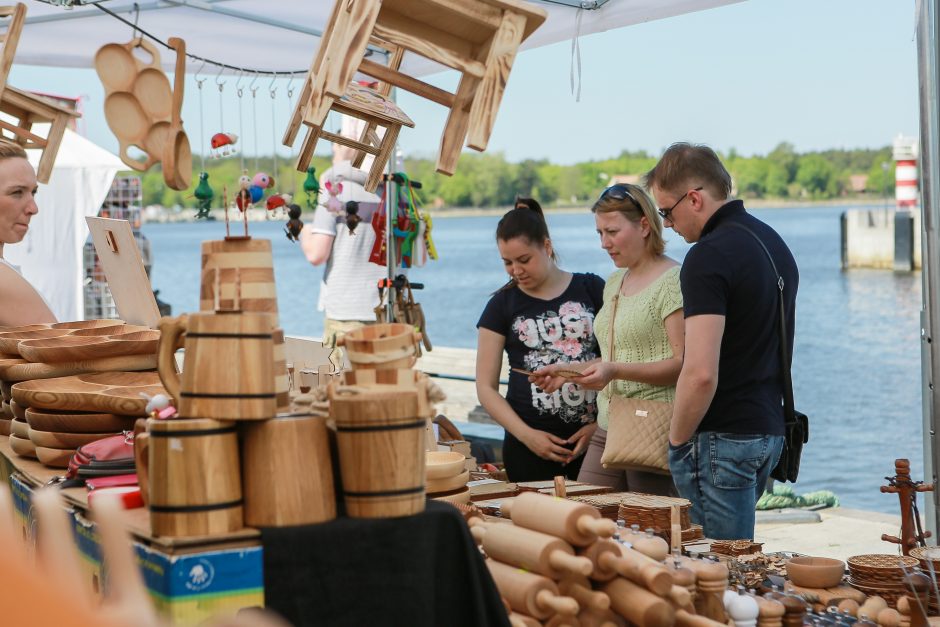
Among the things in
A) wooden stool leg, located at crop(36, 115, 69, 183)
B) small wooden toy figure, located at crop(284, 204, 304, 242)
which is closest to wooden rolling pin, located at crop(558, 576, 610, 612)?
wooden stool leg, located at crop(36, 115, 69, 183)

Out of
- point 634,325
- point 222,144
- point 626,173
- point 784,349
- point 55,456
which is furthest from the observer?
point 626,173

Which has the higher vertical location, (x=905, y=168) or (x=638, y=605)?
(x=905, y=168)

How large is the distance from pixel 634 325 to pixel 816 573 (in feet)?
3.37

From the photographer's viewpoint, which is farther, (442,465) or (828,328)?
(828,328)

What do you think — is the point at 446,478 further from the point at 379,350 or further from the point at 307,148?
the point at 307,148

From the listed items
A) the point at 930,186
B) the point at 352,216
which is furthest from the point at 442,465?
the point at 352,216

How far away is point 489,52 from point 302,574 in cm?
91

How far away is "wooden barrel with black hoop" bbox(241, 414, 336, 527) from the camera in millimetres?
1236

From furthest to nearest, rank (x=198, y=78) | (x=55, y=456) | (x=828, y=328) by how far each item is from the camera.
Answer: (x=828, y=328), (x=198, y=78), (x=55, y=456)

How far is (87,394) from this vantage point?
72.1 inches

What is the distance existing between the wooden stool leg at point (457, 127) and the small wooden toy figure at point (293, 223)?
11.4 ft

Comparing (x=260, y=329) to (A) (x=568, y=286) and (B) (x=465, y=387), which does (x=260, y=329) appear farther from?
(B) (x=465, y=387)

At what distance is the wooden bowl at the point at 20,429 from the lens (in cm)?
192

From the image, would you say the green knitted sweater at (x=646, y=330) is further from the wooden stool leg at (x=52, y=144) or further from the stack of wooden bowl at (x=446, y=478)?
the wooden stool leg at (x=52, y=144)
